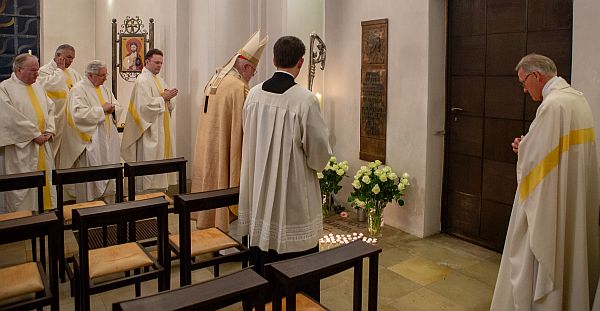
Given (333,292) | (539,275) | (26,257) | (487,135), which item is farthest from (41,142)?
(539,275)

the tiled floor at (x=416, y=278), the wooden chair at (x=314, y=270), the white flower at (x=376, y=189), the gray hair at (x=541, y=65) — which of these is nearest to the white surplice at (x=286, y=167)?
the wooden chair at (x=314, y=270)

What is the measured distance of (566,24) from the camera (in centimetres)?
415

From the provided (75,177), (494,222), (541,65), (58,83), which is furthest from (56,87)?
(541,65)

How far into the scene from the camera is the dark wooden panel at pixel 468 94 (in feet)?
16.2

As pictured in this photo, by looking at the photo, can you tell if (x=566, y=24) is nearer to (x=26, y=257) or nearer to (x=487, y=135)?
(x=487, y=135)

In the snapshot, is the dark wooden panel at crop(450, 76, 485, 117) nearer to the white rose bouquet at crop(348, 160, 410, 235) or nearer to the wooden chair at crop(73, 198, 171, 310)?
the white rose bouquet at crop(348, 160, 410, 235)

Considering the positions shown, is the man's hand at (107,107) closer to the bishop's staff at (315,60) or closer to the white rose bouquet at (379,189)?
the bishop's staff at (315,60)

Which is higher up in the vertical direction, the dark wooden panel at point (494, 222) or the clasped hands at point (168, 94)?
the clasped hands at point (168, 94)

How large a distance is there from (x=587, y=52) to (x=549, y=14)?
1.85 feet

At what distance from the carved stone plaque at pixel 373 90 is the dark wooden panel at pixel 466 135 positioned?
738mm

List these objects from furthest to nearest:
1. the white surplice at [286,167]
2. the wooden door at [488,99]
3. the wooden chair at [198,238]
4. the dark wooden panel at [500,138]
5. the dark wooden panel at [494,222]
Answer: the dark wooden panel at [494,222]
the dark wooden panel at [500,138]
the wooden door at [488,99]
the wooden chair at [198,238]
the white surplice at [286,167]

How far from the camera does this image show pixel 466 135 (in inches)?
201

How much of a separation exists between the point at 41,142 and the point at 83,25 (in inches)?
167

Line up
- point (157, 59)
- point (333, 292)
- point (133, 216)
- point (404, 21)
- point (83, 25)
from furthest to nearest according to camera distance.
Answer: point (83, 25), point (157, 59), point (404, 21), point (333, 292), point (133, 216)
